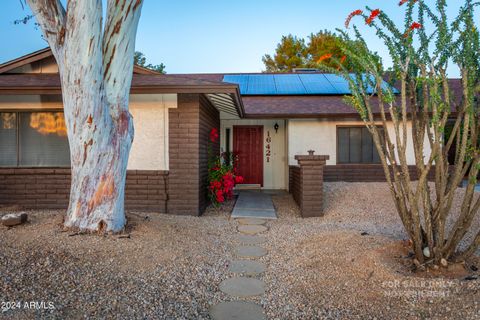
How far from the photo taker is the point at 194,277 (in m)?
3.42

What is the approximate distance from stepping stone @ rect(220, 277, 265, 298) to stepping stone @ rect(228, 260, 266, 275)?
21cm

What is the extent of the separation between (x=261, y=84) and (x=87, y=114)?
10.1m

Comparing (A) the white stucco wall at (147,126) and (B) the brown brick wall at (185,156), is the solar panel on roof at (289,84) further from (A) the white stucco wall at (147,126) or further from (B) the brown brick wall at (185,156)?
(A) the white stucco wall at (147,126)

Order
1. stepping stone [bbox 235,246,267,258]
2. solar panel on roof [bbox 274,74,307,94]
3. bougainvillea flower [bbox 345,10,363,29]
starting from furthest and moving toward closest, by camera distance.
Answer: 1. solar panel on roof [bbox 274,74,307,94]
2. stepping stone [bbox 235,246,267,258]
3. bougainvillea flower [bbox 345,10,363,29]

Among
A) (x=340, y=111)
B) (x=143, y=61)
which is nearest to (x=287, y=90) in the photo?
(x=340, y=111)

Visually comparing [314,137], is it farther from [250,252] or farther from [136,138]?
[250,252]

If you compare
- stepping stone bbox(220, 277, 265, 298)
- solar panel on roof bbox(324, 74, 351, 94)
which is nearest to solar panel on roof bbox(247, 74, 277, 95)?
solar panel on roof bbox(324, 74, 351, 94)

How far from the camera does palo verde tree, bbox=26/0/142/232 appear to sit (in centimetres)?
402

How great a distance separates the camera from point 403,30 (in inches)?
136

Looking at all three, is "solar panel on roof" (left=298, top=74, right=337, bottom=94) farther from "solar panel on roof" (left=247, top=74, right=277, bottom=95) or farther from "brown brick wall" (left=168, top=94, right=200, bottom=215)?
"brown brick wall" (left=168, top=94, right=200, bottom=215)

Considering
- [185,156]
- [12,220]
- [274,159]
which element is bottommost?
[12,220]

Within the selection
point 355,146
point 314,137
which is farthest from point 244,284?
point 355,146

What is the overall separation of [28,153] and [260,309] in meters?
6.45

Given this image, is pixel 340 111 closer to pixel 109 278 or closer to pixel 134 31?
pixel 134 31
